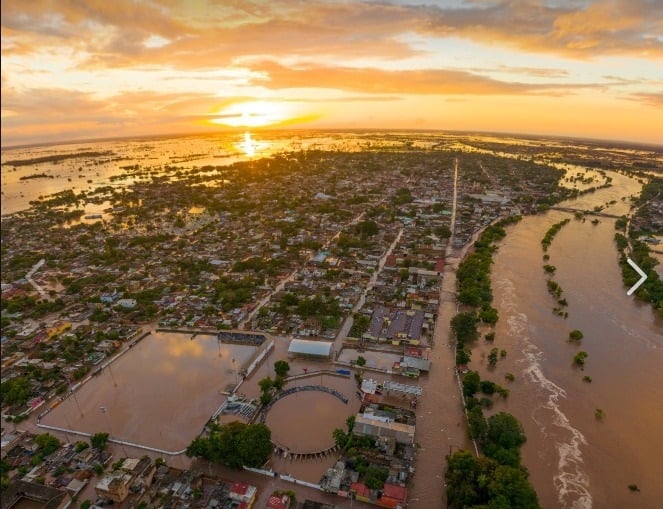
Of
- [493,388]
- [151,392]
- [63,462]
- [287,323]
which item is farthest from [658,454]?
[63,462]

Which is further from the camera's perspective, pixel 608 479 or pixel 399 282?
pixel 399 282

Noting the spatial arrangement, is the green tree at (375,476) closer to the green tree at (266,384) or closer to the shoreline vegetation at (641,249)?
the green tree at (266,384)

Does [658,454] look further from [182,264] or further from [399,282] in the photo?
[182,264]

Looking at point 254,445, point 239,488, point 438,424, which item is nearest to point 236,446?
point 254,445

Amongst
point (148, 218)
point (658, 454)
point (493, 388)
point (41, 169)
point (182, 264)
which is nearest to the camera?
point (658, 454)

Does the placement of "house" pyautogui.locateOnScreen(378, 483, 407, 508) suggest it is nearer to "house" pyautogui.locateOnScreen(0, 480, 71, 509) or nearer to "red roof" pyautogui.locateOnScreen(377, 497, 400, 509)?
"red roof" pyautogui.locateOnScreen(377, 497, 400, 509)

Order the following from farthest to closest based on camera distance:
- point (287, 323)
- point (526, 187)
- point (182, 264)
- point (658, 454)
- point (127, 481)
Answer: point (526, 187), point (182, 264), point (287, 323), point (658, 454), point (127, 481)

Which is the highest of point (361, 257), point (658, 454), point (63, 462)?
point (361, 257)
